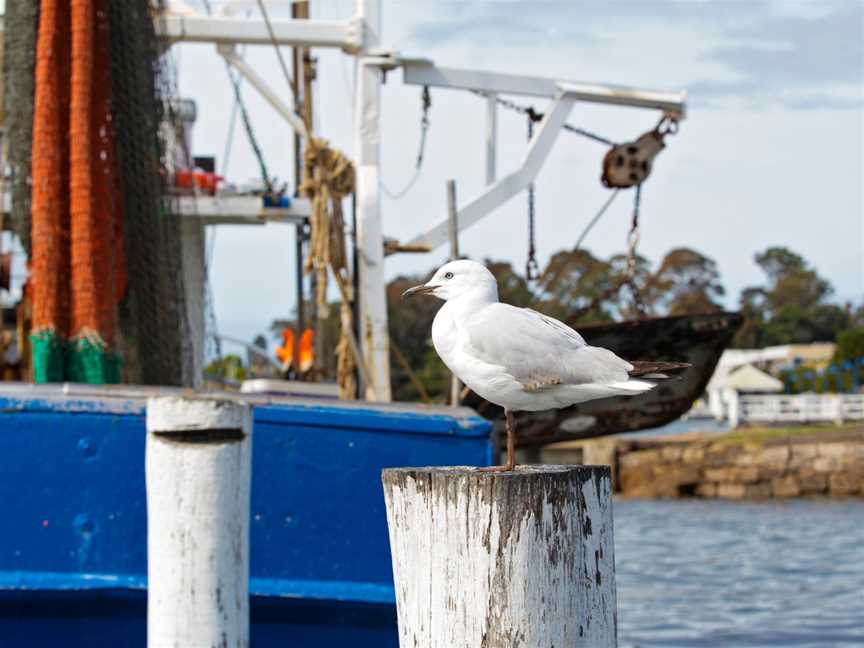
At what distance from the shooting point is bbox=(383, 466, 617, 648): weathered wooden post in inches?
108

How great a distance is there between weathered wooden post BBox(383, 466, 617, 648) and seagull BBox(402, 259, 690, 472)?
57 cm

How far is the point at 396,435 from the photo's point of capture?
6.46 metres

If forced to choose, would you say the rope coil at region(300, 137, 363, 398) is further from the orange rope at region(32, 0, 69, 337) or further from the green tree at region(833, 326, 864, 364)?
the green tree at region(833, 326, 864, 364)

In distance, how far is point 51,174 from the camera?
7730 mm

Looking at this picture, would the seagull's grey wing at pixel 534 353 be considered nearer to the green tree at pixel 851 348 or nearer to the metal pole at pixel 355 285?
the metal pole at pixel 355 285

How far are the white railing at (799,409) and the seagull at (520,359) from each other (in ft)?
146

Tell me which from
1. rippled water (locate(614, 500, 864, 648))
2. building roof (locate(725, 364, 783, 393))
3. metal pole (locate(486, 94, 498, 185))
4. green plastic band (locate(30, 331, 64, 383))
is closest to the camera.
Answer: green plastic band (locate(30, 331, 64, 383))

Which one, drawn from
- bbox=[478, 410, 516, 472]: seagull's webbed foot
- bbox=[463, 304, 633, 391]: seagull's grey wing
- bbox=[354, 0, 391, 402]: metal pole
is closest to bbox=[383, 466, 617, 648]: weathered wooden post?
bbox=[478, 410, 516, 472]: seagull's webbed foot

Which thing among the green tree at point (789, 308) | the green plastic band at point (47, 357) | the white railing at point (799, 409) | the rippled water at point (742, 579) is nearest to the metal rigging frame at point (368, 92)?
the green plastic band at point (47, 357)

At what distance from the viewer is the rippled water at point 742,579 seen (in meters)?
11.0

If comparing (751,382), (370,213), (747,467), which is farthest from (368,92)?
(751,382)

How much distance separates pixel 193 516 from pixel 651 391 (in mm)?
5029

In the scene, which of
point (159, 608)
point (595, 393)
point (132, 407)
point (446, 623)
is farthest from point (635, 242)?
point (446, 623)

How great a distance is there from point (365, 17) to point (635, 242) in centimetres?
232
